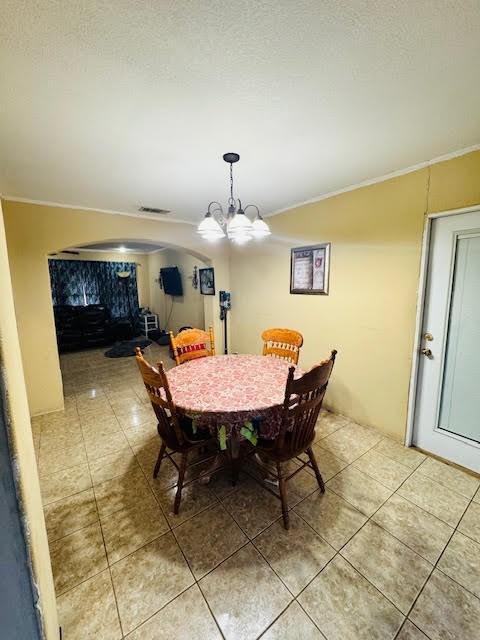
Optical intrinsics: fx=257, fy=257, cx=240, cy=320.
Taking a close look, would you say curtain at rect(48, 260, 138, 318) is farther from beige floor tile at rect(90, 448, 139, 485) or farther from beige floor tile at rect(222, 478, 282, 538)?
beige floor tile at rect(222, 478, 282, 538)

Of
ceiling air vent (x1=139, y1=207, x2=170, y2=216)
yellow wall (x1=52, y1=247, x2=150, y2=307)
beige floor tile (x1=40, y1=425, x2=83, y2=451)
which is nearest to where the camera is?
beige floor tile (x1=40, y1=425, x2=83, y2=451)

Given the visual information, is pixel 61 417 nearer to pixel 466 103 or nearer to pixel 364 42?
pixel 364 42

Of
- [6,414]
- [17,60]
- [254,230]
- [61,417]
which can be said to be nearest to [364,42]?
[254,230]

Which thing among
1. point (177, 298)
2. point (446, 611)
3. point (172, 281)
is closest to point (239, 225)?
point (446, 611)

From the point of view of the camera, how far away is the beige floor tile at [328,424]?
251 cm

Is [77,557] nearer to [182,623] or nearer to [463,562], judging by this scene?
[182,623]

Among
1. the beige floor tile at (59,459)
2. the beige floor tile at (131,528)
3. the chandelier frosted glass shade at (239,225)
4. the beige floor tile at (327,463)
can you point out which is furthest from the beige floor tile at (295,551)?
the chandelier frosted glass shade at (239,225)

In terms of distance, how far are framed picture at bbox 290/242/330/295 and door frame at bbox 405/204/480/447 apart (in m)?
0.87

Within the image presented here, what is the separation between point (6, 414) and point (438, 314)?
2610mm

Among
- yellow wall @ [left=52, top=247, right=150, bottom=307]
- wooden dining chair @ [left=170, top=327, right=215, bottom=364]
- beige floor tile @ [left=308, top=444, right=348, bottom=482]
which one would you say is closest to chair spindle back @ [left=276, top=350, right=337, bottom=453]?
beige floor tile @ [left=308, top=444, right=348, bottom=482]

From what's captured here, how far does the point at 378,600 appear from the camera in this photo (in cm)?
120

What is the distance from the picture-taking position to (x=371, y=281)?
2.42m

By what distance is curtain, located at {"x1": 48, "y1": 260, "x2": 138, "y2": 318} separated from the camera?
614 centimetres

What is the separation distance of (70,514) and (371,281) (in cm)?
295
